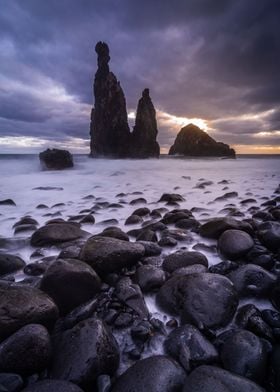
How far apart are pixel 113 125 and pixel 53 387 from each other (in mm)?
40192

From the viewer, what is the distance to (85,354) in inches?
50.3

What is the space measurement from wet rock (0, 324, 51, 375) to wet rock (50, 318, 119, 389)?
80 millimetres

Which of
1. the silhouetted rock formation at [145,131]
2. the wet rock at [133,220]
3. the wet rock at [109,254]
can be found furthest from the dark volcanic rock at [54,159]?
the silhouetted rock formation at [145,131]

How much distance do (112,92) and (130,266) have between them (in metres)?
41.4

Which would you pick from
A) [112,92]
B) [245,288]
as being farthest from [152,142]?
[245,288]

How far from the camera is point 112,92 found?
131 feet

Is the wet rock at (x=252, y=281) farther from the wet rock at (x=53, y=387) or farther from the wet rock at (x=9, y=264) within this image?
the wet rock at (x=9, y=264)

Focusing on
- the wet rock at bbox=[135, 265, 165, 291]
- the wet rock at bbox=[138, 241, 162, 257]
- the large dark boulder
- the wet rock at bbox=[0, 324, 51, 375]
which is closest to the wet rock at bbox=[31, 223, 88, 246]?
the wet rock at bbox=[138, 241, 162, 257]

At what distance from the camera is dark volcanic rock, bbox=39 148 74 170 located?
13.6 m

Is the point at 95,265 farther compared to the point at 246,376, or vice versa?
the point at 95,265

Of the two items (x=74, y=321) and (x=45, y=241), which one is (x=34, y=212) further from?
(x=74, y=321)

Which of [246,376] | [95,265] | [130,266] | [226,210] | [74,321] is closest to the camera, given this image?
[246,376]

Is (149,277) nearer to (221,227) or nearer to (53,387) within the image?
(53,387)

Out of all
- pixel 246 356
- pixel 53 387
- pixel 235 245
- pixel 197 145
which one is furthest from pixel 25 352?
pixel 197 145
